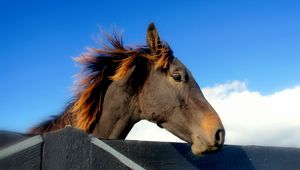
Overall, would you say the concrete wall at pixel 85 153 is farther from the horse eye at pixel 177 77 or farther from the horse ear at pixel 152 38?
the horse ear at pixel 152 38

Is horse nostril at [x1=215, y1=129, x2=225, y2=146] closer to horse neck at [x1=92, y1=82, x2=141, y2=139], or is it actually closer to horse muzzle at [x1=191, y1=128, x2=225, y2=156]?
horse muzzle at [x1=191, y1=128, x2=225, y2=156]

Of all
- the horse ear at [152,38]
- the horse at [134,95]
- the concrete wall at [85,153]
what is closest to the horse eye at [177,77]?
the horse at [134,95]

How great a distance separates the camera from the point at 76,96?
4.68 m

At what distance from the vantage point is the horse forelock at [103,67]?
451 cm

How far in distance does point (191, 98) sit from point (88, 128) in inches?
47.4

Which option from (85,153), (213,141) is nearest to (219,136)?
(213,141)

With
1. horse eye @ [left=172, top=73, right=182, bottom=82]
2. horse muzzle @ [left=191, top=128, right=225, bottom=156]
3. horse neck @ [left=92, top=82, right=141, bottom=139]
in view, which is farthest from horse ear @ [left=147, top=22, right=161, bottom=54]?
horse muzzle @ [left=191, top=128, right=225, bottom=156]

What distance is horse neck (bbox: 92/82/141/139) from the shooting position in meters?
4.49

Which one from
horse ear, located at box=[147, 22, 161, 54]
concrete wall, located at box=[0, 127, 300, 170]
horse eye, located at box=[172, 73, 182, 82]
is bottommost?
concrete wall, located at box=[0, 127, 300, 170]

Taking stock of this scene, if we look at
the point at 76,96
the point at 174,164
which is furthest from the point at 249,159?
the point at 76,96

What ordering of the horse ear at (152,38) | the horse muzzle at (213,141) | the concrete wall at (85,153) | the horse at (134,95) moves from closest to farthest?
the concrete wall at (85,153), the horse muzzle at (213,141), the horse at (134,95), the horse ear at (152,38)

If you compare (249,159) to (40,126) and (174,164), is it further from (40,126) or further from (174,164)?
(40,126)

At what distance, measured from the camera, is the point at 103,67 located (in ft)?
15.8

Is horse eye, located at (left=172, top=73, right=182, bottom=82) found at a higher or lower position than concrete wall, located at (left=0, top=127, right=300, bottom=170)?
higher
